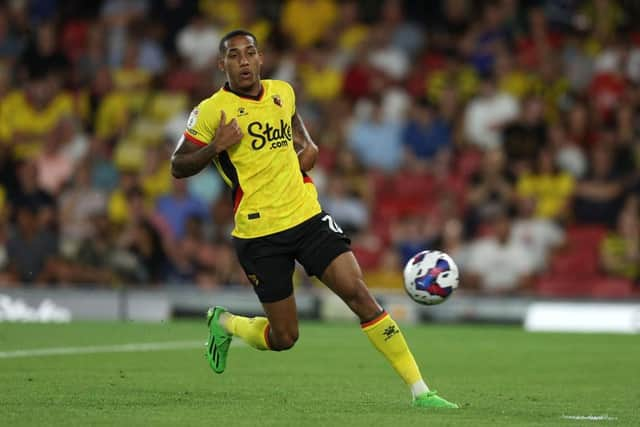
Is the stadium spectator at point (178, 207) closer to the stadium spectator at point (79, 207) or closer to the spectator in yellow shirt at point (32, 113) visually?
the stadium spectator at point (79, 207)

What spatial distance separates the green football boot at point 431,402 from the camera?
930 centimetres

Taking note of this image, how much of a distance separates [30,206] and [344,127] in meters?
4.76

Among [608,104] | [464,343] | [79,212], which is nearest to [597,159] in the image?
[608,104]

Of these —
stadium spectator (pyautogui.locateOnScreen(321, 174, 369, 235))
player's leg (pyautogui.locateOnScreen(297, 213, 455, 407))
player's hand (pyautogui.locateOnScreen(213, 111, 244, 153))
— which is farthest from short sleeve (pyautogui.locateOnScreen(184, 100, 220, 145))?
stadium spectator (pyautogui.locateOnScreen(321, 174, 369, 235))

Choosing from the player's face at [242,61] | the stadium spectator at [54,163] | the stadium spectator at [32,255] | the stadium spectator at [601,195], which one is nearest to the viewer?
the player's face at [242,61]

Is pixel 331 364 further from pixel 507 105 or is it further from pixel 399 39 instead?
pixel 399 39

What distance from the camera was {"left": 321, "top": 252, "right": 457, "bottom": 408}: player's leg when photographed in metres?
9.40

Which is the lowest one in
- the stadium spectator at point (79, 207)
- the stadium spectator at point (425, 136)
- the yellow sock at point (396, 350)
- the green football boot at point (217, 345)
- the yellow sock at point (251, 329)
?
the stadium spectator at point (79, 207)

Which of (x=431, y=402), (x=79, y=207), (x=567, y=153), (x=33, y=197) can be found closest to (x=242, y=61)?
(x=431, y=402)

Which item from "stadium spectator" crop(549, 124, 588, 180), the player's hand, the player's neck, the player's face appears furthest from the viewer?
"stadium spectator" crop(549, 124, 588, 180)

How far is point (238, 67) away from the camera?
9.74 m

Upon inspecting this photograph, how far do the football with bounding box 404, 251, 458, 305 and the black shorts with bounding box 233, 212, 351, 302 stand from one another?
2.36 feet

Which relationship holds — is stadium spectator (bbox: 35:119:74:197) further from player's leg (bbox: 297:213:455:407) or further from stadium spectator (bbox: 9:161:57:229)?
player's leg (bbox: 297:213:455:407)

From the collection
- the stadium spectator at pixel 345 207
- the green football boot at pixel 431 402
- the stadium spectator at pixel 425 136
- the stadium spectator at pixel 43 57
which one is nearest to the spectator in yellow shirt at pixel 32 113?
the stadium spectator at pixel 43 57
